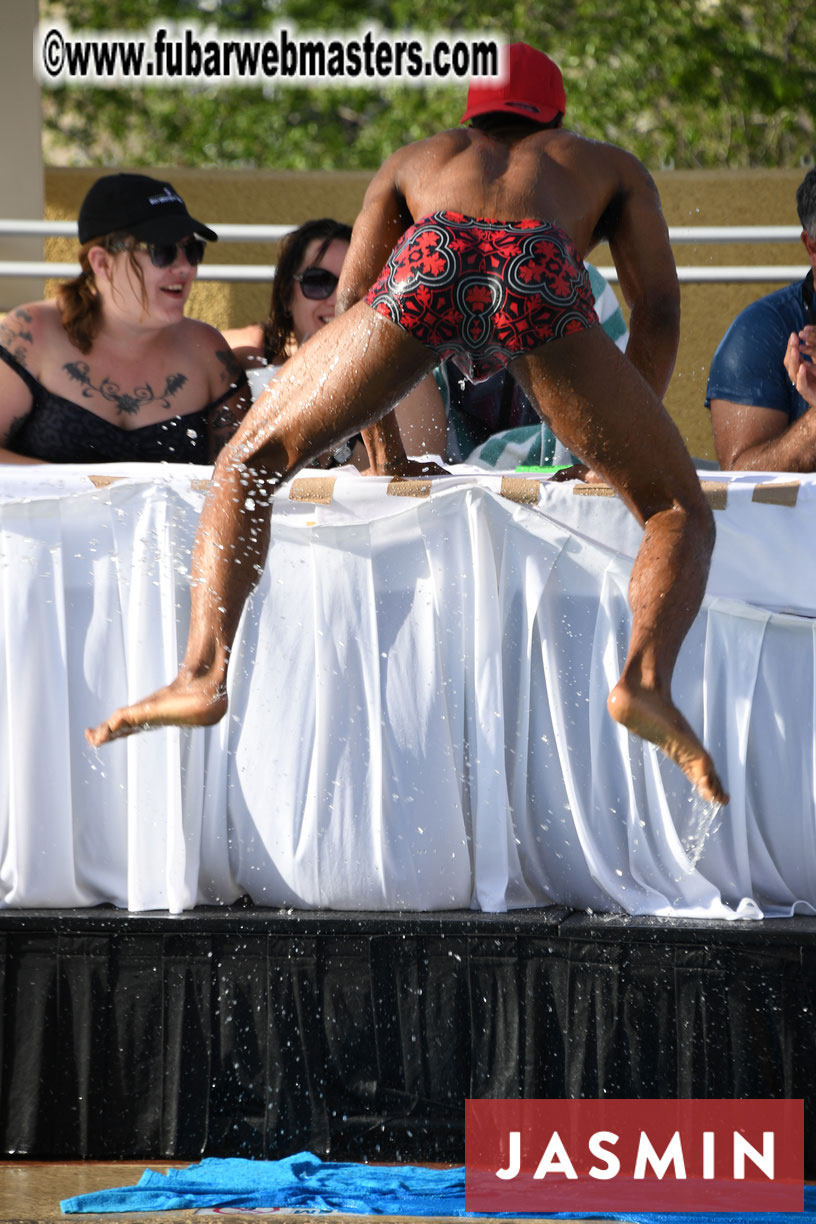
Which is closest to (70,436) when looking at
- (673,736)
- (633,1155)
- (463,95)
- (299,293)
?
(299,293)

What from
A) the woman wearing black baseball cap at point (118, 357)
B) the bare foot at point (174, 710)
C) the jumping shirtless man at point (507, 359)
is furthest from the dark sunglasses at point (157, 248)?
the bare foot at point (174, 710)

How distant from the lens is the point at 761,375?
152 inches

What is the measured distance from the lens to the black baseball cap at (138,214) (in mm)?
3906

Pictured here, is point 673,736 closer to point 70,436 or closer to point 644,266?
point 644,266

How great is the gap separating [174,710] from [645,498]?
0.90 metres

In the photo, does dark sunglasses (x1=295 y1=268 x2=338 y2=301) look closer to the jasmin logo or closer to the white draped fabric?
the jasmin logo

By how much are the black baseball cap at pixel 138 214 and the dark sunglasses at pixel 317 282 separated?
378 mm

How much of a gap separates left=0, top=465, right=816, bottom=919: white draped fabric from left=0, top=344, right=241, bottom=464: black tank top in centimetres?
69

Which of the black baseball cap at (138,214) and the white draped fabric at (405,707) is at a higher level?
the black baseball cap at (138,214)

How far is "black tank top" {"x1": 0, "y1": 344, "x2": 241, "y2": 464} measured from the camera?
3807 millimetres

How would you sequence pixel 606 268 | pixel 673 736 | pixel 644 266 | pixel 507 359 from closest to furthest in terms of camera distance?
pixel 673 736 < pixel 507 359 < pixel 644 266 < pixel 606 268

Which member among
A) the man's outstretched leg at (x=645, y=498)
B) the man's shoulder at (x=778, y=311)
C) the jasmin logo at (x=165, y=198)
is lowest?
the man's outstretched leg at (x=645, y=498)

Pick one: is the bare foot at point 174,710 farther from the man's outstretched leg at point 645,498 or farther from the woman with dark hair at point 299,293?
the woman with dark hair at point 299,293

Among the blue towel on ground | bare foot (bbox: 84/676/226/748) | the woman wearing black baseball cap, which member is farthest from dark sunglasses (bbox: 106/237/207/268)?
the blue towel on ground
